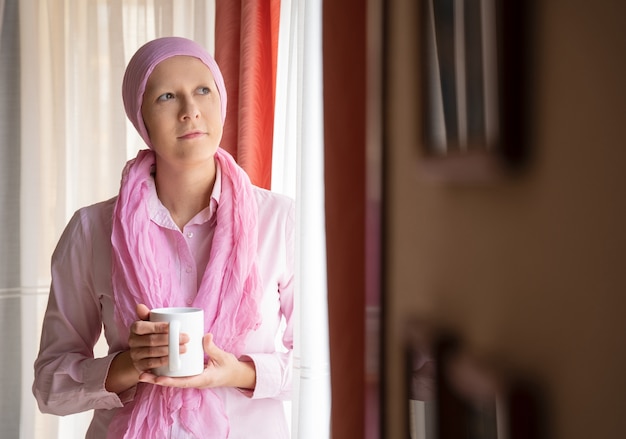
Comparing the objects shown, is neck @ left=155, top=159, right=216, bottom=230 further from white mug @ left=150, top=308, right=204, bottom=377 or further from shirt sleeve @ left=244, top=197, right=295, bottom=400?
white mug @ left=150, top=308, right=204, bottom=377

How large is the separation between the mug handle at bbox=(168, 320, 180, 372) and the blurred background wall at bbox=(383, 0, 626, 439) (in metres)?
1.10

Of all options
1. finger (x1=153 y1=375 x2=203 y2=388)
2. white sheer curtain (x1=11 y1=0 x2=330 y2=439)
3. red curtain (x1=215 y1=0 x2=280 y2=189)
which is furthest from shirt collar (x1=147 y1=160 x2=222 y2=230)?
white sheer curtain (x1=11 y1=0 x2=330 y2=439)

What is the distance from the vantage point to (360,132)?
33 centimetres

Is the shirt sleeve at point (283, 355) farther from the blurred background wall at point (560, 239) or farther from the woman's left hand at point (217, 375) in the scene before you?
the blurred background wall at point (560, 239)

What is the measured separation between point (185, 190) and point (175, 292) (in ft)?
0.73

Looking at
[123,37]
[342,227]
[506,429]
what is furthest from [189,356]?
[123,37]

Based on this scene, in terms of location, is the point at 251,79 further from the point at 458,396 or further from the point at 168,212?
the point at 458,396

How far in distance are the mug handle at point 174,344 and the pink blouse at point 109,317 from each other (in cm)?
23

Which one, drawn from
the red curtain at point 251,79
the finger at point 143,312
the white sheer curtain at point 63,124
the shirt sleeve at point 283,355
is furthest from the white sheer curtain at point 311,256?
the white sheer curtain at point 63,124

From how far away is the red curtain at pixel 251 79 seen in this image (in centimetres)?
225

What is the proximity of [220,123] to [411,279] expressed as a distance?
134 centimetres

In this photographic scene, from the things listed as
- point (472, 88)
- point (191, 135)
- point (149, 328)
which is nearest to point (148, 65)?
point (191, 135)

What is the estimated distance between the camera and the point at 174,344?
4.37 feet

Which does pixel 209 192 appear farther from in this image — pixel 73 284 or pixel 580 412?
pixel 580 412
